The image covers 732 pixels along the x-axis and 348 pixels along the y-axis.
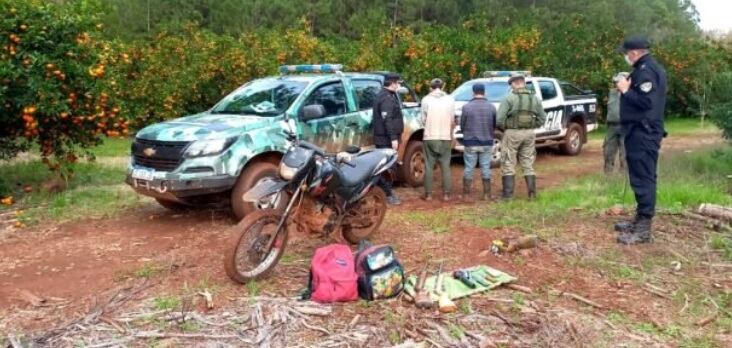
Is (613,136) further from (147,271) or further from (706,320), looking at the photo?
(147,271)

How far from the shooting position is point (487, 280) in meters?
5.29

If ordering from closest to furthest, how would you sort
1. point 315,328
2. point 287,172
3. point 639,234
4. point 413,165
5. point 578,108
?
point 315,328
point 287,172
point 639,234
point 413,165
point 578,108

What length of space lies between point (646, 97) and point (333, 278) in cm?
340

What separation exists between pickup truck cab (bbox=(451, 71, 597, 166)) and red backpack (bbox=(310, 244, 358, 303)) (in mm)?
6867

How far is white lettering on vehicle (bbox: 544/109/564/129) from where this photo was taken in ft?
42.4

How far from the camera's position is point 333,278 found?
16.0 feet

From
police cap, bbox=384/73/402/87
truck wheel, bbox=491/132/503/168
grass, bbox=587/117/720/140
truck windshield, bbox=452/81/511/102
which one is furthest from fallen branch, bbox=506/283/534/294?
grass, bbox=587/117/720/140

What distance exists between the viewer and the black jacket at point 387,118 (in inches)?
334

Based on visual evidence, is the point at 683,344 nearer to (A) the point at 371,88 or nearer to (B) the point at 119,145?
(A) the point at 371,88

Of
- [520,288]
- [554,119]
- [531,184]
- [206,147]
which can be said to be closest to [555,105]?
[554,119]

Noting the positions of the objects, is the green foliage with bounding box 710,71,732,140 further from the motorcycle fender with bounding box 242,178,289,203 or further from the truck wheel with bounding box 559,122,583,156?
the motorcycle fender with bounding box 242,178,289,203

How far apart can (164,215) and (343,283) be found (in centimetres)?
406

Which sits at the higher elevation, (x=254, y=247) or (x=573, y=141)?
(x=254, y=247)

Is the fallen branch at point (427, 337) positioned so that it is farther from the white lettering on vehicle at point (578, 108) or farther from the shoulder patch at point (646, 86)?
the white lettering on vehicle at point (578, 108)
